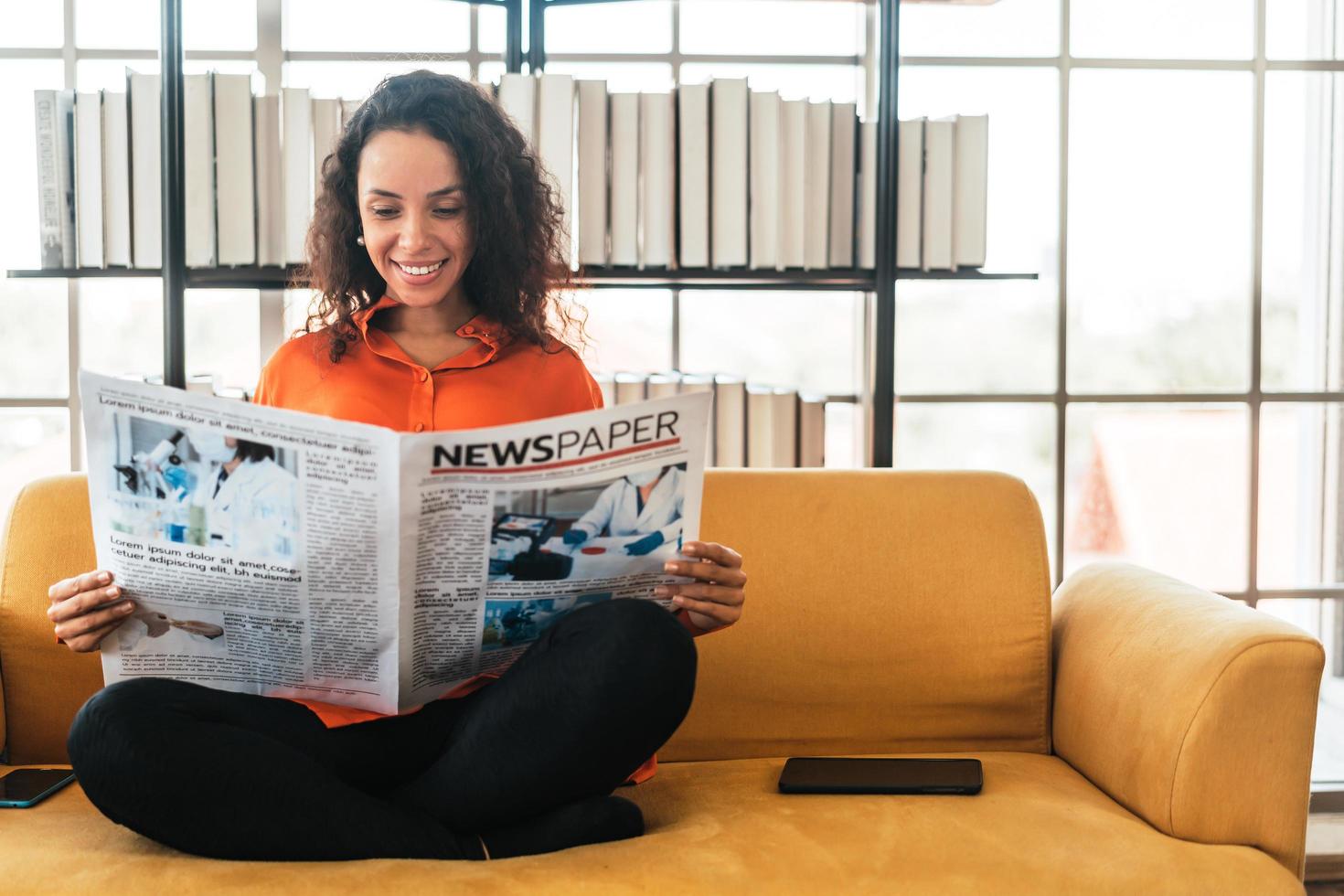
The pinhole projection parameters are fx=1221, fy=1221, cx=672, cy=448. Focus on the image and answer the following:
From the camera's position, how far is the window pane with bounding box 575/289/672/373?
244 cm

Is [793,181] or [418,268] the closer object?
[418,268]

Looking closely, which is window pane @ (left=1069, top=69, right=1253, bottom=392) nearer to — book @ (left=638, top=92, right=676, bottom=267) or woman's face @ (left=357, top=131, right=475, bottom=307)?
book @ (left=638, top=92, right=676, bottom=267)

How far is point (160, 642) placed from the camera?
1258 mm

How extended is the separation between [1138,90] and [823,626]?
1508 millimetres

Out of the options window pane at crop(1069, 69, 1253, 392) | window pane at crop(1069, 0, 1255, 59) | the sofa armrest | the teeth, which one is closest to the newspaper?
the teeth

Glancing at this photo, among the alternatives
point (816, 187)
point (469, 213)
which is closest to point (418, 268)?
point (469, 213)

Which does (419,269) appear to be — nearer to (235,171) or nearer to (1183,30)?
(235,171)

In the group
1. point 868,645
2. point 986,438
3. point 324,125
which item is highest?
point 324,125

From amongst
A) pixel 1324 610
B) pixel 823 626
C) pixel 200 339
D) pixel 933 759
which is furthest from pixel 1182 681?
pixel 200 339

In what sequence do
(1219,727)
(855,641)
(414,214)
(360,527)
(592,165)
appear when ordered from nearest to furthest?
(360,527) → (1219,727) → (414,214) → (855,641) → (592,165)

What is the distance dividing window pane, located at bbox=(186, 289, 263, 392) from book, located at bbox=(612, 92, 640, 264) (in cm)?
80

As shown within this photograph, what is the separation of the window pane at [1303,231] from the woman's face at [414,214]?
1854mm

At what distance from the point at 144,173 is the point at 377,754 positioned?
111 cm

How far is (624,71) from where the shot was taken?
243 cm
